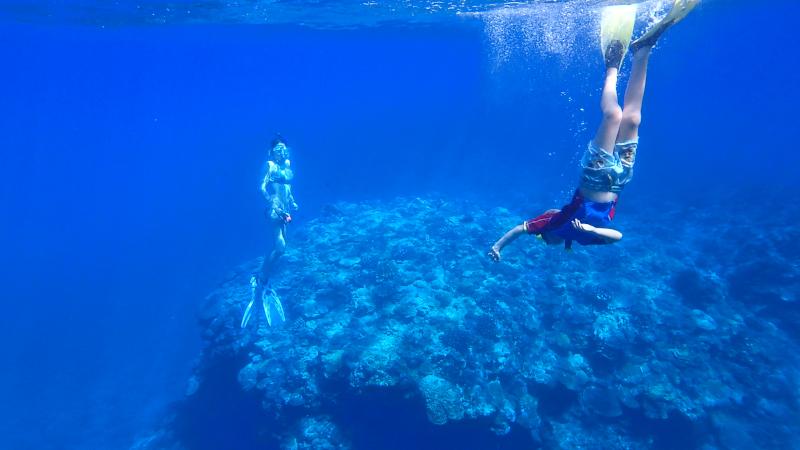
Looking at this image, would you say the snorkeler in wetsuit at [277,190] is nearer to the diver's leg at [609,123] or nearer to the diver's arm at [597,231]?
the diver's arm at [597,231]

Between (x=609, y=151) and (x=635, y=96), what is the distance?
0.58 m

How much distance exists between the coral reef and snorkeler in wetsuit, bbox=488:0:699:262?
21.0 ft

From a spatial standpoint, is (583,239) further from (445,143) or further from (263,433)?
(445,143)

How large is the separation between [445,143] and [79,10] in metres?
37.7

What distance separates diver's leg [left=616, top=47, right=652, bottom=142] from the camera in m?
4.07

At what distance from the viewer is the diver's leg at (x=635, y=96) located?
4.07 meters

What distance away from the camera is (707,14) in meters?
36.4

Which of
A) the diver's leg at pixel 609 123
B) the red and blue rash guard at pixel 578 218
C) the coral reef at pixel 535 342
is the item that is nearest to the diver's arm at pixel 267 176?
the coral reef at pixel 535 342

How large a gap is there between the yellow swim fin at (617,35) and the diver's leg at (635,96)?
0.51 m

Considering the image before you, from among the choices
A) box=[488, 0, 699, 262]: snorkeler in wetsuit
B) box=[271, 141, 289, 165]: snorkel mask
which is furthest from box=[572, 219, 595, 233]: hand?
box=[271, 141, 289, 165]: snorkel mask

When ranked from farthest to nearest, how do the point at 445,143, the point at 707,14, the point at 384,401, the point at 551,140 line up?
the point at 551,140 → the point at 445,143 → the point at 707,14 → the point at 384,401

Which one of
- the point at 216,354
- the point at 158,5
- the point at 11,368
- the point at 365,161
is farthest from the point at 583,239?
the point at 365,161

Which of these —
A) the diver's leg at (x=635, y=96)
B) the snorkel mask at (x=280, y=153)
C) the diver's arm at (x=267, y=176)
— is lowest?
the diver's leg at (x=635, y=96)

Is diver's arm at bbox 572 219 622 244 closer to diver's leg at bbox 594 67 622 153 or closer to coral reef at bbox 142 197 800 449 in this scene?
diver's leg at bbox 594 67 622 153
